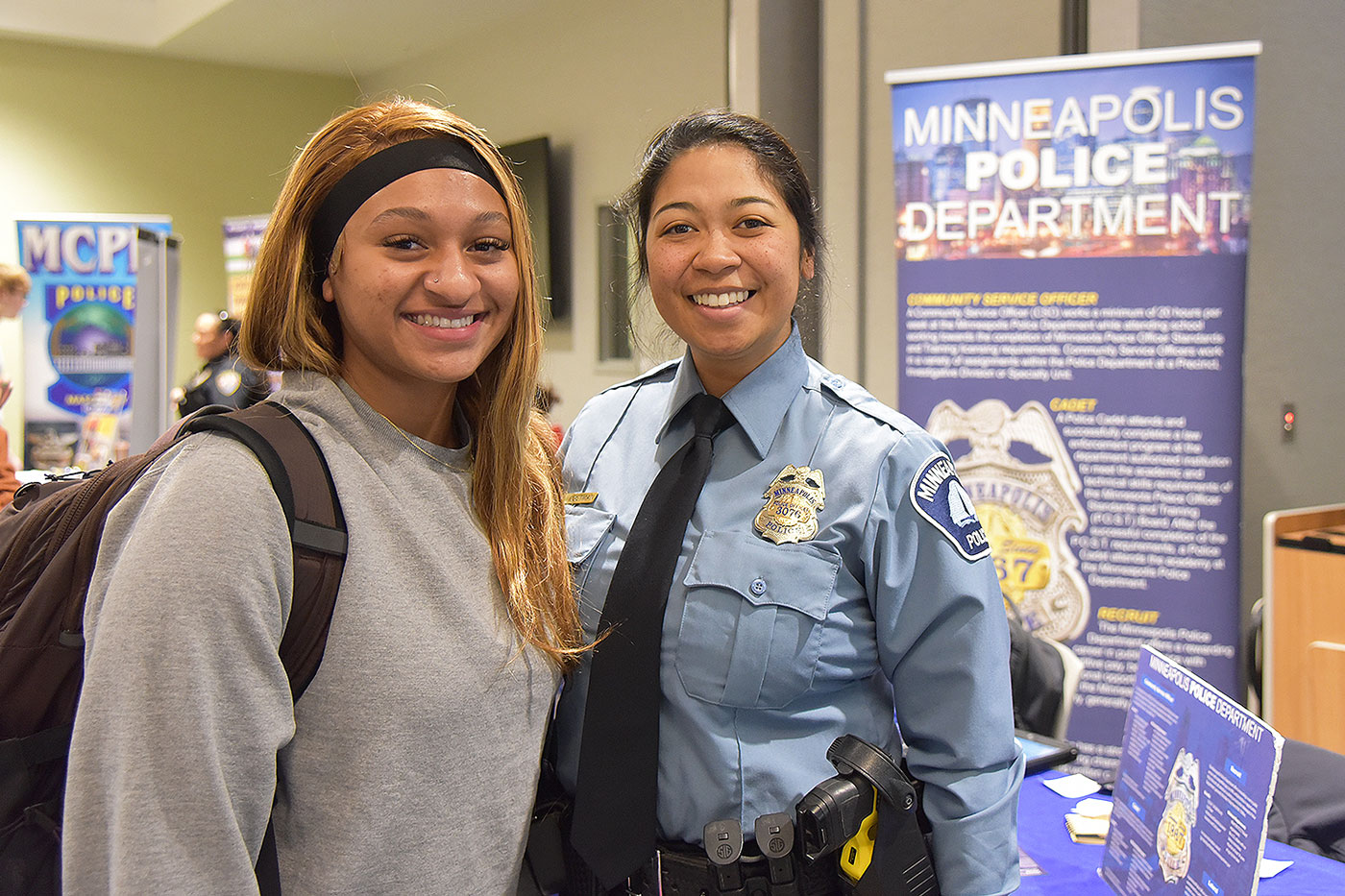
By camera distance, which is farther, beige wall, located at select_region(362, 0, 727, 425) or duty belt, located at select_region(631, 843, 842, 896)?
beige wall, located at select_region(362, 0, 727, 425)

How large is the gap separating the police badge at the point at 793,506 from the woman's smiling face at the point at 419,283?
0.43m

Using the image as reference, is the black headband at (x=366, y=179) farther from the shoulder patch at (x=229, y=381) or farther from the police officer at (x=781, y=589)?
the shoulder patch at (x=229, y=381)

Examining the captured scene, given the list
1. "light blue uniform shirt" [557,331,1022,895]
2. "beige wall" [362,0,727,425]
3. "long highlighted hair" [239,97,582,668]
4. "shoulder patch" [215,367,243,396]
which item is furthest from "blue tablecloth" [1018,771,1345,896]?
"beige wall" [362,0,727,425]

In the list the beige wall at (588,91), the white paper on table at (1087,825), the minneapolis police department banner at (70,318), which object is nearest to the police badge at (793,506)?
the white paper on table at (1087,825)

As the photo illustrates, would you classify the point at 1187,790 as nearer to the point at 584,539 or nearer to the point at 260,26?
the point at 584,539

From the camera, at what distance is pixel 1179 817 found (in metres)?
1.40

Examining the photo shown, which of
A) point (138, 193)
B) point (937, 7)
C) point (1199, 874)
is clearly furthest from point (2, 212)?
point (1199, 874)

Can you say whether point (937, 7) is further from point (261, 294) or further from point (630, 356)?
point (261, 294)

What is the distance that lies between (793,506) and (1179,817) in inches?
28.4

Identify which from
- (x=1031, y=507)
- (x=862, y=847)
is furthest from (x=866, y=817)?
(x=1031, y=507)

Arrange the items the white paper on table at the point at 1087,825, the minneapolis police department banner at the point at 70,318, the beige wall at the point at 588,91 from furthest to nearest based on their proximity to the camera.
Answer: the minneapolis police department banner at the point at 70,318 < the beige wall at the point at 588,91 < the white paper on table at the point at 1087,825

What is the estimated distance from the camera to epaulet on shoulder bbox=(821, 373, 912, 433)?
53.0 inches

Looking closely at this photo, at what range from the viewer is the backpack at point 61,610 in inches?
37.9

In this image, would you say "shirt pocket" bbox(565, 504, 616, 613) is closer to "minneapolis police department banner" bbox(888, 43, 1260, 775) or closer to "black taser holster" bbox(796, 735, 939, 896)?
"black taser holster" bbox(796, 735, 939, 896)
